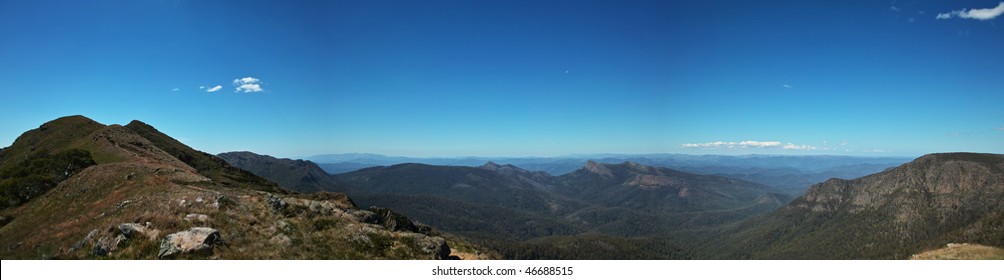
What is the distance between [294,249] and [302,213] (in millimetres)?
8021

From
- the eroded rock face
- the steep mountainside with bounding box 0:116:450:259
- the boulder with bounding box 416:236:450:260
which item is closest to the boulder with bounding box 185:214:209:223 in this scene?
the steep mountainside with bounding box 0:116:450:259

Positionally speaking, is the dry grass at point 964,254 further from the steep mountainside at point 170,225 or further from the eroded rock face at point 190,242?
the eroded rock face at point 190,242

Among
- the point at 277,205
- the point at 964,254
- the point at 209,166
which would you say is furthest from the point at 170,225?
the point at 964,254

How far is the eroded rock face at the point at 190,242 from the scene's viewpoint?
723 inches

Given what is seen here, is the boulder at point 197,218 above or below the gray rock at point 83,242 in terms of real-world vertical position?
above

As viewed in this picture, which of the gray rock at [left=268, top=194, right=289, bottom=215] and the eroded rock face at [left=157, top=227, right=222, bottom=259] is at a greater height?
the gray rock at [left=268, top=194, right=289, bottom=215]

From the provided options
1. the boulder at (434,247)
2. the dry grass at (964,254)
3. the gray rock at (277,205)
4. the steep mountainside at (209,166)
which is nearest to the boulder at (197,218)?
the gray rock at (277,205)

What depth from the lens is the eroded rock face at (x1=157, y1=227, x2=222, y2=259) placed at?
723 inches

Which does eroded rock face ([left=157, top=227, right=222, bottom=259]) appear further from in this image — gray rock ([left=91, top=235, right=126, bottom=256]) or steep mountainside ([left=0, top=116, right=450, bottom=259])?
gray rock ([left=91, top=235, right=126, bottom=256])

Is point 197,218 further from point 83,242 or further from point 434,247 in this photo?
point 434,247
